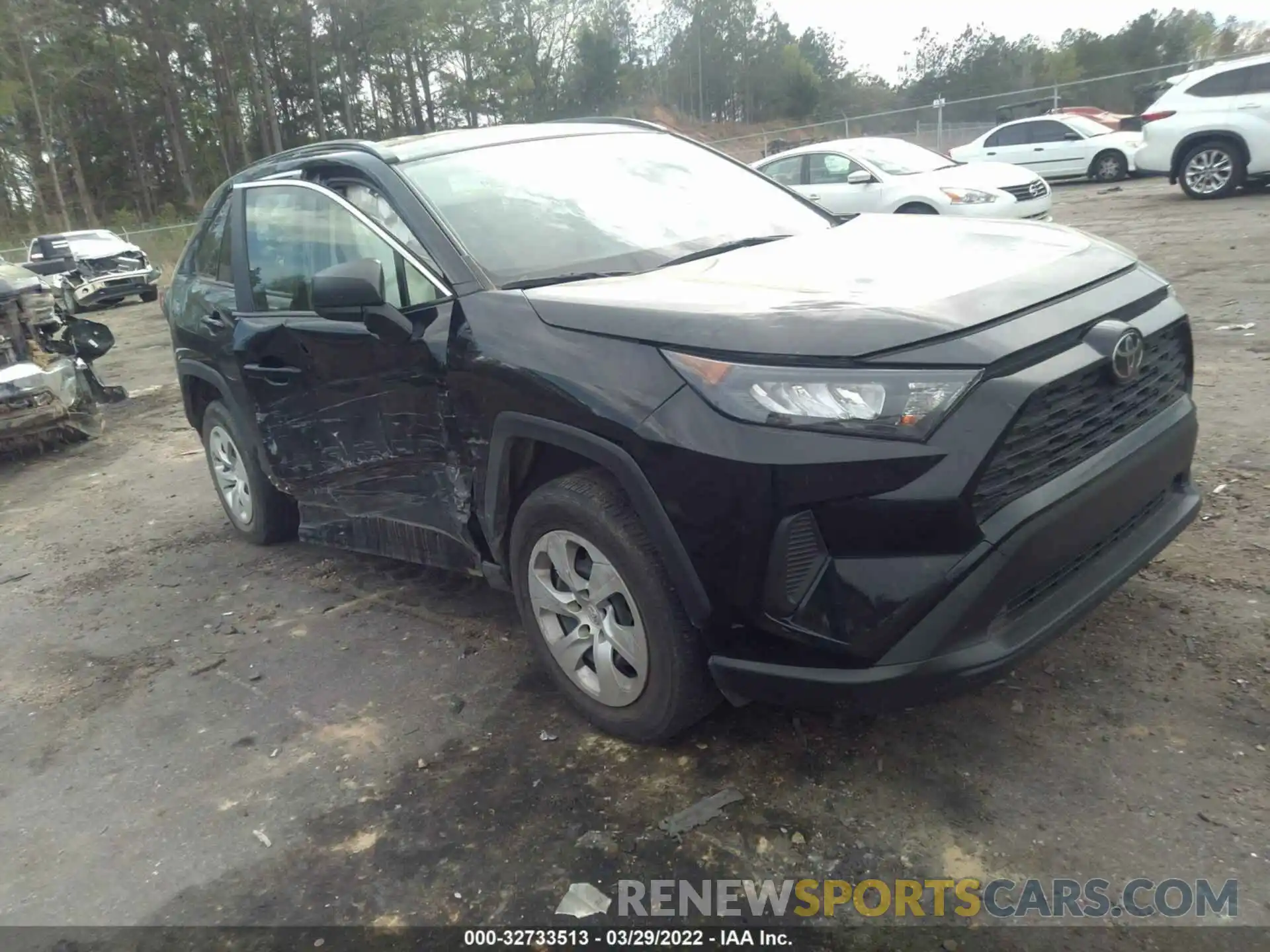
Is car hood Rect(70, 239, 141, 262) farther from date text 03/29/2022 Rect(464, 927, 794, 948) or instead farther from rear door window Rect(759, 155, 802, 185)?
date text 03/29/2022 Rect(464, 927, 794, 948)

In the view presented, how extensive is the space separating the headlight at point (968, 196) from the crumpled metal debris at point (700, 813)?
33.0 feet

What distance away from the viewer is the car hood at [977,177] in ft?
38.4

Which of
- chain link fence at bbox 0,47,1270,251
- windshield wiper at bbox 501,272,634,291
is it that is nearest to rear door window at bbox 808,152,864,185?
windshield wiper at bbox 501,272,634,291

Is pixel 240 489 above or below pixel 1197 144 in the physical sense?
below

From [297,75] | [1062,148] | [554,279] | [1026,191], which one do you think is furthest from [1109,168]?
[297,75]

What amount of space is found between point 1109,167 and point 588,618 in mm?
19299

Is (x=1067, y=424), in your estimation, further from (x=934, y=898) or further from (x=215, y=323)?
(x=215, y=323)

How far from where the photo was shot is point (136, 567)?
17.4 ft

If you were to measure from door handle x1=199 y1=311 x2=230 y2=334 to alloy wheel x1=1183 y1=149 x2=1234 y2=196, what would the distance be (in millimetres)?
13340

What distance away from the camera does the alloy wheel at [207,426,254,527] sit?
206 inches

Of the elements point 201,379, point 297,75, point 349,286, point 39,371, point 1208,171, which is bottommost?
point 39,371

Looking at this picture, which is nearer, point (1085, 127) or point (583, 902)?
point (583, 902)

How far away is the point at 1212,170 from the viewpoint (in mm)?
13352

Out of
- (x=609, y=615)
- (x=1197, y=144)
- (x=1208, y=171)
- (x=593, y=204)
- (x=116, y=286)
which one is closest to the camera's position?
(x=609, y=615)
